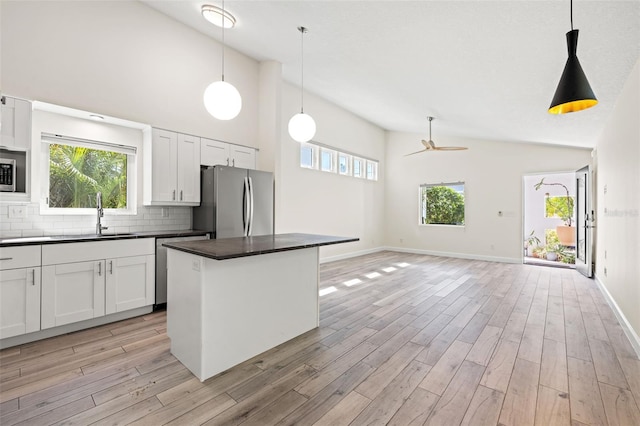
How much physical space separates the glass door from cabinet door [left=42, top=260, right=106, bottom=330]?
7565 mm

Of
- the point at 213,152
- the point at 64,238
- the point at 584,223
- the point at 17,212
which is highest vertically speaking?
the point at 213,152

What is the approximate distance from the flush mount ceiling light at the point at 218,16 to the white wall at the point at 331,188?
5.70 ft

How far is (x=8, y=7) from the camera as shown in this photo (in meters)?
2.77

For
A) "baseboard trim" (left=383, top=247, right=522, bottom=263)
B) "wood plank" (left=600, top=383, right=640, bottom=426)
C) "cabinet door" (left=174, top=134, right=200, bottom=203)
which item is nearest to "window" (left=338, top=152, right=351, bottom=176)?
"baseboard trim" (left=383, top=247, right=522, bottom=263)

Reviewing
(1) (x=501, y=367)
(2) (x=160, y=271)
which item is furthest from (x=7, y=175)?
(1) (x=501, y=367)

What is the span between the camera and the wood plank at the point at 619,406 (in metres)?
1.69

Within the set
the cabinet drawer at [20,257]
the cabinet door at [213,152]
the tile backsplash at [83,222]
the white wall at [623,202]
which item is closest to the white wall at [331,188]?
the cabinet door at [213,152]

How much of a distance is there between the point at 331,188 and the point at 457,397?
5.21 m

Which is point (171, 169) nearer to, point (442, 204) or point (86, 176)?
point (86, 176)

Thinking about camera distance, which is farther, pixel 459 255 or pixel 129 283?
pixel 459 255

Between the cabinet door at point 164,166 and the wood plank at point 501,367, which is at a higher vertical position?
the cabinet door at point 164,166

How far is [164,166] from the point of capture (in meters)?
3.78

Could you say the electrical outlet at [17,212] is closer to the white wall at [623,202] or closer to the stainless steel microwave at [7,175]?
the stainless steel microwave at [7,175]

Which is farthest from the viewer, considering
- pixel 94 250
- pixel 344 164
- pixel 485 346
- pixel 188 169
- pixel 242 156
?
pixel 344 164
